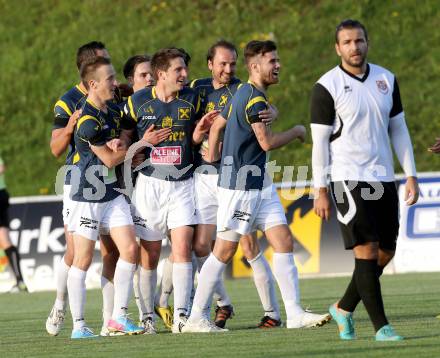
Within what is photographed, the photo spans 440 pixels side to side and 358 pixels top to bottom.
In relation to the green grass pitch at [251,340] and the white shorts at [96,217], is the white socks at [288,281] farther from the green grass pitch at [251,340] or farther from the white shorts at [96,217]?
the white shorts at [96,217]

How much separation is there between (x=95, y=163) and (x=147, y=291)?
127 centimetres

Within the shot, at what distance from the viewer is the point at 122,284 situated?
10203 mm

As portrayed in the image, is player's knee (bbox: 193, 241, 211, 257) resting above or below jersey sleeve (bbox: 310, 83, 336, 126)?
below

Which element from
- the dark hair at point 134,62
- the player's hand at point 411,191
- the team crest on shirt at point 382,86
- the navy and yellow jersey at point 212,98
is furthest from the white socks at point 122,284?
the team crest on shirt at point 382,86

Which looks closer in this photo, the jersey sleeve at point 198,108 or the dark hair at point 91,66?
the dark hair at point 91,66

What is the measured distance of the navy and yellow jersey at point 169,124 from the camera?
34.2 ft

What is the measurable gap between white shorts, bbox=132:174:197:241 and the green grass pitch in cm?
91

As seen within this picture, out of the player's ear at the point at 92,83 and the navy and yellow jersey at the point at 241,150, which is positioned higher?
the player's ear at the point at 92,83

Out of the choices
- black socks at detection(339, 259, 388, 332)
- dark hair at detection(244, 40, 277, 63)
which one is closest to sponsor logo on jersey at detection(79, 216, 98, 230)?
dark hair at detection(244, 40, 277, 63)

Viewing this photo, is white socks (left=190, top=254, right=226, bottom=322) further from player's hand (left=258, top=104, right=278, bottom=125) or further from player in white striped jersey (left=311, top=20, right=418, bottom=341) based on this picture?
player in white striped jersey (left=311, top=20, right=418, bottom=341)

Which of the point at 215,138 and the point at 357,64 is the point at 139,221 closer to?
the point at 215,138

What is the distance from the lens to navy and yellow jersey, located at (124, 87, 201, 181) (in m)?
10.4

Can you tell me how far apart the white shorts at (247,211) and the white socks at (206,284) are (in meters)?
0.29

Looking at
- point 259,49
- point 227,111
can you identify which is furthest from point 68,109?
point 259,49
